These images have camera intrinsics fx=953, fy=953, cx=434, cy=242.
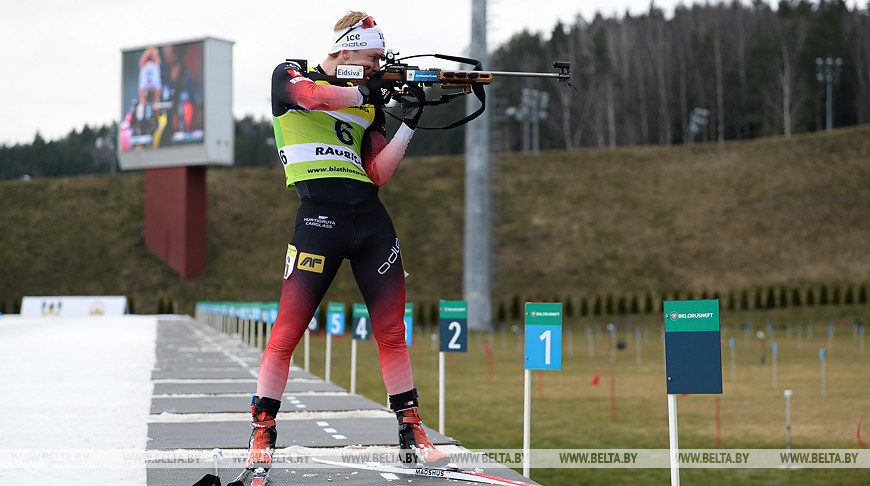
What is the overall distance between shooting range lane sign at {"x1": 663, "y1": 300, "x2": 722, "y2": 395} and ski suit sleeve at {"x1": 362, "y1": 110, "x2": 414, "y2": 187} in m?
1.43

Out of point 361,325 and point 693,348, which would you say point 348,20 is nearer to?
point 693,348

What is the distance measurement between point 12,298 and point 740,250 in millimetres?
43239

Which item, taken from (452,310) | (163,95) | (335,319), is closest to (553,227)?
(163,95)

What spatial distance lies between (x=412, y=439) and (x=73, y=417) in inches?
Result: 132

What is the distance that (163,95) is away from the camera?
48062 millimetres

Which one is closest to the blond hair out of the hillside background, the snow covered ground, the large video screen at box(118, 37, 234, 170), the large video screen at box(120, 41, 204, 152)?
the snow covered ground

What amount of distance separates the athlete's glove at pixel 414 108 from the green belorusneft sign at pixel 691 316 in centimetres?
144

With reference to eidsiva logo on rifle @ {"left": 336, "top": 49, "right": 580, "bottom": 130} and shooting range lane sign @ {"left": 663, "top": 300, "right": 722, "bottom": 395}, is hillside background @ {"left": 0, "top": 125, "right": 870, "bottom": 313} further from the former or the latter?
shooting range lane sign @ {"left": 663, "top": 300, "right": 722, "bottom": 395}

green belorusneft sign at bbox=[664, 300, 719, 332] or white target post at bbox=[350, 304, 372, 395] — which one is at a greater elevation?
green belorusneft sign at bbox=[664, 300, 719, 332]

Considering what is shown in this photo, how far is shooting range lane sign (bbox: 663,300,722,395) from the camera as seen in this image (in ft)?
13.3

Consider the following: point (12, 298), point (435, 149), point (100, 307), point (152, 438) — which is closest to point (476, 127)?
point (100, 307)

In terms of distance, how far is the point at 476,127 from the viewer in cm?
4472

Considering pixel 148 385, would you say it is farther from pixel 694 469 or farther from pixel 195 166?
pixel 195 166

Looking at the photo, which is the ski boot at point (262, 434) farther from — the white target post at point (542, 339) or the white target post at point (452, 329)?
the white target post at point (452, 329)
